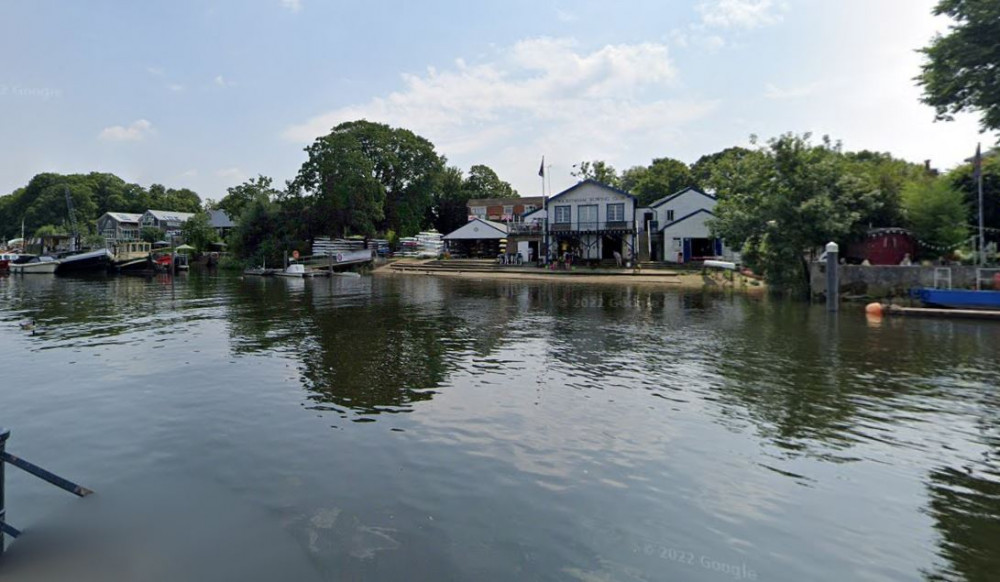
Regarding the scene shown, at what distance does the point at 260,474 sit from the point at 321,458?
2.69ft

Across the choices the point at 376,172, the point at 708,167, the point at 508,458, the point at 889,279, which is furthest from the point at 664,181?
the point at 508,458

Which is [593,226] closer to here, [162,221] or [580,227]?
[580,227]

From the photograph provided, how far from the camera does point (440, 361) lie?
14.2m

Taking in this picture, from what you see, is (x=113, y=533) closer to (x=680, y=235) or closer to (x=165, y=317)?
(x=165, y=317)

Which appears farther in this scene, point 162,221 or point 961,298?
point 162,221

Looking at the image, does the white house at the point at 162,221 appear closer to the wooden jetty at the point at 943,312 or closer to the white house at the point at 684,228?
the white house at the point at 684,228

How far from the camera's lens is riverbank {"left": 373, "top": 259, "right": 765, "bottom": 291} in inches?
1432

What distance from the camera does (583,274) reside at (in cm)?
4369

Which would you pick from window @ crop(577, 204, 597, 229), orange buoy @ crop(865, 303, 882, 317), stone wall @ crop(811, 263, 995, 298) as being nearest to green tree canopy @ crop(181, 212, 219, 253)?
window @ crop(577, 204, 597, 229)

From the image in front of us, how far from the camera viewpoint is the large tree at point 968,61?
22.9 metres

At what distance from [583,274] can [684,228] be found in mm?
10855

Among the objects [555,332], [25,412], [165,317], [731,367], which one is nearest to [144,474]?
[25,412]

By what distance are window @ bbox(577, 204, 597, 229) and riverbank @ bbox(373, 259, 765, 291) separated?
5.72 meters

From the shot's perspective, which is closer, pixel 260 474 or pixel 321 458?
pixel 260 474
